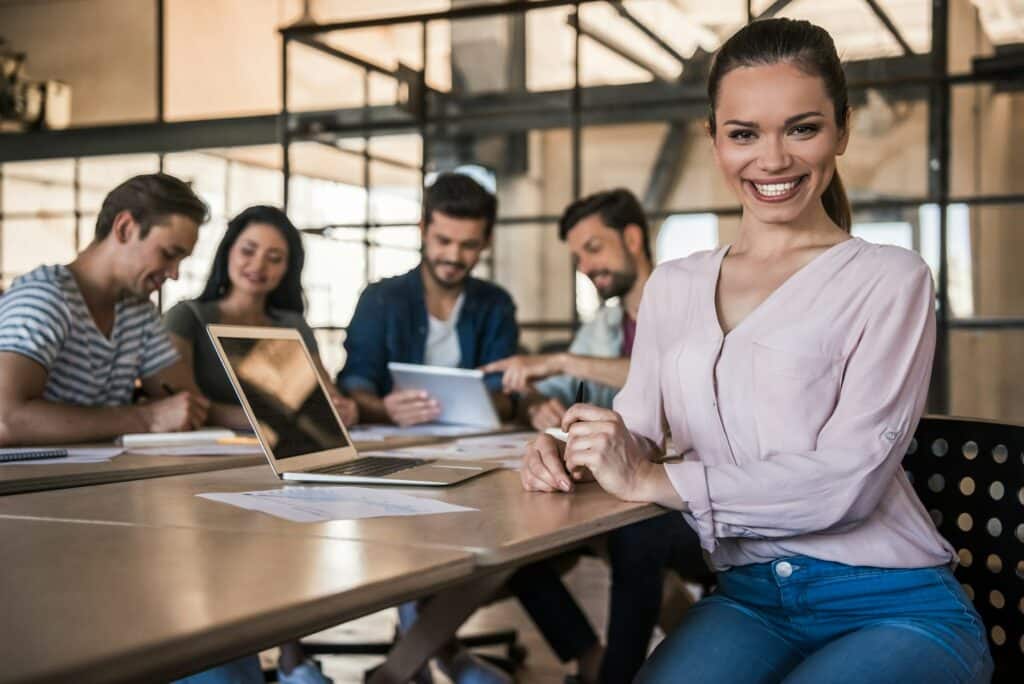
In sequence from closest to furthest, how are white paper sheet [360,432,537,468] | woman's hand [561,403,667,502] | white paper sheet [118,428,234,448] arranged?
1. woman's hand [561,403,667,502]
2. white paper sheet [360,432,537,468]
3. white paper sheet [118,428,234,448]

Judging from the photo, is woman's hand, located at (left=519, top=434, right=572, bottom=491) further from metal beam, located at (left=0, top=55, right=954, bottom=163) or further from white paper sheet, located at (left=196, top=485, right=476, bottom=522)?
metal beam, located at (left=0, top=55, right=954, bottom=163)

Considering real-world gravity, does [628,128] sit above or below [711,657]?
above

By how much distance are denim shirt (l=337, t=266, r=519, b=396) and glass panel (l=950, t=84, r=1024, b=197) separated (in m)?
2.64

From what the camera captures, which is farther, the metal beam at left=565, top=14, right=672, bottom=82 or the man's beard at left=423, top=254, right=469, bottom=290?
the metal beam at left=565, top=14, right=672, bottom=82

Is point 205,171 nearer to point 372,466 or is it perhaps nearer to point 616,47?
point 616,47

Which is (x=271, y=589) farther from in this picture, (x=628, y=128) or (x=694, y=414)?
(x=628, y=128)

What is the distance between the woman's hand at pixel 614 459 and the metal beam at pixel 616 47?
459cm

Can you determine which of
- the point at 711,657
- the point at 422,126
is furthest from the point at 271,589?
the point at 422,126

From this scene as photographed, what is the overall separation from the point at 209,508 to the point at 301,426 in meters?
0.44

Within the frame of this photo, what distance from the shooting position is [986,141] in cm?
523

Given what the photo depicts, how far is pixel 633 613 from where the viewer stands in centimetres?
261

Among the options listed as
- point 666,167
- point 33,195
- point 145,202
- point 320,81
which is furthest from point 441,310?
point 33,195

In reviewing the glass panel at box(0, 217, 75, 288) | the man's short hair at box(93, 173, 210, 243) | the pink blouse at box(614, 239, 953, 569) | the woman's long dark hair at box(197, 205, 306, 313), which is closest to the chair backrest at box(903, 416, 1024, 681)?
the pink blouse at box(614, 239, 953, 569)

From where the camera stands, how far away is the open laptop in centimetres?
176
